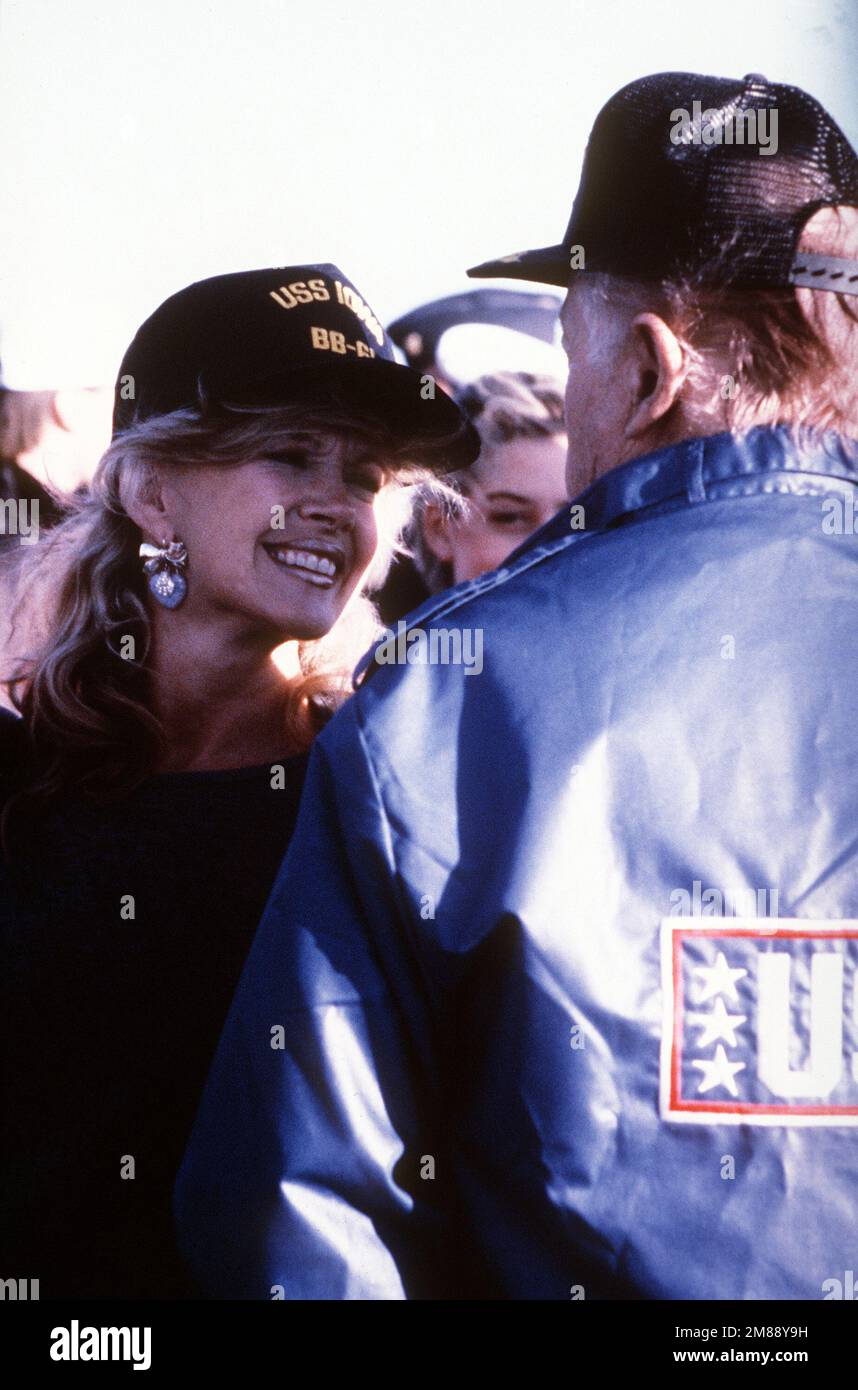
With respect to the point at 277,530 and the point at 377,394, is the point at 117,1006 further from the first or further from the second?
the point at 377,394

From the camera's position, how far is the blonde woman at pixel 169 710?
5.14 ft

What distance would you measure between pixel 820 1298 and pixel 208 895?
2.74 ft

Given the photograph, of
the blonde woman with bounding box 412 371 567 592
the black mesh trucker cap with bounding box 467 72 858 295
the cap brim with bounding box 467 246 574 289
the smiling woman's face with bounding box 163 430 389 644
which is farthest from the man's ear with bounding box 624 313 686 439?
the blonde woman with bounding box 412 371 567 592

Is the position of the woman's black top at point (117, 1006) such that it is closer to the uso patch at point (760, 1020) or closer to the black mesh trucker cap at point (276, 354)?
the black mesh trucker cap at point (276, 354)

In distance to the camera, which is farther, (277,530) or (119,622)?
(119,622)

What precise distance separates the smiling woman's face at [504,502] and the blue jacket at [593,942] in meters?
1.34

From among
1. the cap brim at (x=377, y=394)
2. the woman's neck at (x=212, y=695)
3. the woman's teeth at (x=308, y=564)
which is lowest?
the woman's neck at (x=212, y=695)

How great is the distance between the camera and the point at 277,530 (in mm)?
1749

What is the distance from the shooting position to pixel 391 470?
1.84 metres

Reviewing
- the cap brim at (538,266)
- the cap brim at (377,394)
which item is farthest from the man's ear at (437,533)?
Result: the cap brim at (538,266)

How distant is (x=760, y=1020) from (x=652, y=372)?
0.59 meters

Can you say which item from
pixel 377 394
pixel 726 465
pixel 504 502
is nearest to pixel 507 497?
pixel 504 502

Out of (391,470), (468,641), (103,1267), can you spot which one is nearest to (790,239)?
(468,641)

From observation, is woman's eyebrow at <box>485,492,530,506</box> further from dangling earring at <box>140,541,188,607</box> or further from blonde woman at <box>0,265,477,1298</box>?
dangling earring at <box>140,541,188,607</box>
